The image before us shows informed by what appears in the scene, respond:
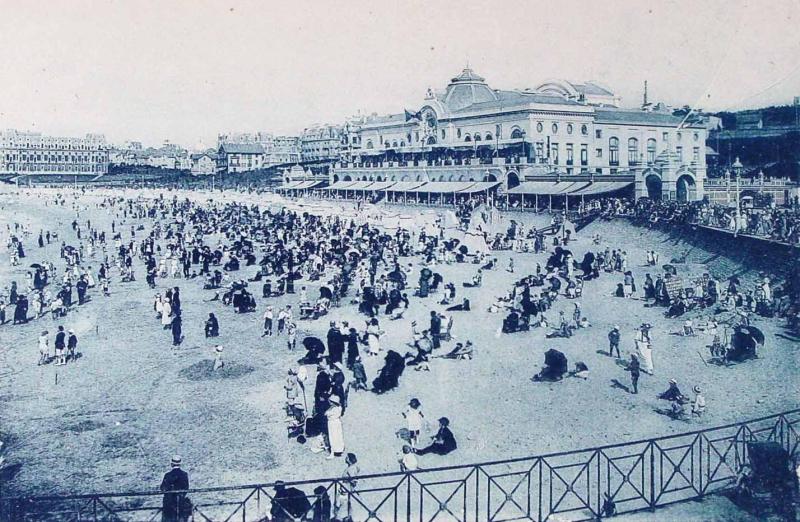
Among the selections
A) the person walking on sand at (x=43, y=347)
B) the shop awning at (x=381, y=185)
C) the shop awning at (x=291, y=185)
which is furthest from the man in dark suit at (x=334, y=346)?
the shop awning at (x=291, y=185)

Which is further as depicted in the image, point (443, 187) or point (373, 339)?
point (443, 187)

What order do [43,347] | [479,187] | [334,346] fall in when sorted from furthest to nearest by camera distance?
[479,187], [43,347], [334,346]

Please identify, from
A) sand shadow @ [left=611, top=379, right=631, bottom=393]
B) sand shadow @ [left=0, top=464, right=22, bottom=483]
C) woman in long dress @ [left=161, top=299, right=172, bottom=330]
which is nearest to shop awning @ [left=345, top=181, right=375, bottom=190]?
woman in long dress @ [left=161, top=299, right=172, bottom=330]

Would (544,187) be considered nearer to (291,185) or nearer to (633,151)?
(633,151)

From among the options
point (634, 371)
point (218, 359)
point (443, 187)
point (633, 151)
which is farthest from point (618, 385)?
point (633, 151)

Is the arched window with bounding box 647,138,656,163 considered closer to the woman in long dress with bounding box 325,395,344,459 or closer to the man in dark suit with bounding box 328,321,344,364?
the man in dark suit with bounding box 328,321,344,364

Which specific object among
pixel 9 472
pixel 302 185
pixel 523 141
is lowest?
pixel 9 472

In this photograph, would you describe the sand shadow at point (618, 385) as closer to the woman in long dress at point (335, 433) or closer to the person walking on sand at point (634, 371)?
the person walking on sand at point (634, 371)

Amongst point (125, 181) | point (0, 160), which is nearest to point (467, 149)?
point (125, 181)
